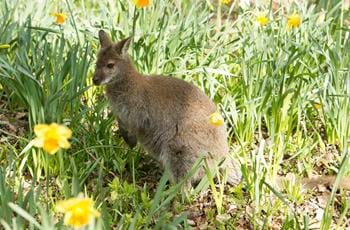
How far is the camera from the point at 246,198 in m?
4.19

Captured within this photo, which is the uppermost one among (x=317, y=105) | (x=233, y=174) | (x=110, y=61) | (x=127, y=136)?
(x=110, y=61)

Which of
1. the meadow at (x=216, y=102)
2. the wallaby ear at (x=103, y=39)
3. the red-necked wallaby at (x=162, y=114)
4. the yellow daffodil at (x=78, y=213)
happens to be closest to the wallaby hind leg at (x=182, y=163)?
the red-necked wallaby at (x=162, y=114)

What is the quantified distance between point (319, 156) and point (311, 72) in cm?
66

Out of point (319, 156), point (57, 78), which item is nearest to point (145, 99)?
point (57, 78)

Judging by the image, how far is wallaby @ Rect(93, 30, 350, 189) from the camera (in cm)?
432

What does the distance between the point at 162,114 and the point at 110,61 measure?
1.61 feet

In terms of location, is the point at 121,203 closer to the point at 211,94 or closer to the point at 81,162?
the point at 81,162

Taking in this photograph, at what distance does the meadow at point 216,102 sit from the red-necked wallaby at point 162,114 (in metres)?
0.13

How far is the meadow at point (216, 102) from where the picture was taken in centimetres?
400

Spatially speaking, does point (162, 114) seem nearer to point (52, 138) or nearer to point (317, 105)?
point (317, 105)

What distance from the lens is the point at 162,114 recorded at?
14.6 feet

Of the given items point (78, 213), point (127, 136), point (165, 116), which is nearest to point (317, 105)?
point (165, 116)

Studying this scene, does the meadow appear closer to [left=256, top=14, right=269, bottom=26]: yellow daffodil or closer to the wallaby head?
[left=256, top=14, right=269, bottom=26]: yellow daffodil

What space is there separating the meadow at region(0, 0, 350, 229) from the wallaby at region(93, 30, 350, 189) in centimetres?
12
